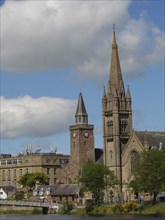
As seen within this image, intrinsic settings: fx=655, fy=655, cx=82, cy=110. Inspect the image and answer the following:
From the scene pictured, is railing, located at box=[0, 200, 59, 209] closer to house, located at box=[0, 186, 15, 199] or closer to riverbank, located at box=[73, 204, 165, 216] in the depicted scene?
riverbank, located at box=[73, 204, 165, 216]

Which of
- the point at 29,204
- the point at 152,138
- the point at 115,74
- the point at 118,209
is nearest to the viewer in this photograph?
the point at 118,209

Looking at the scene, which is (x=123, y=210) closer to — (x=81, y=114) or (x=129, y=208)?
(x=129, y=208)

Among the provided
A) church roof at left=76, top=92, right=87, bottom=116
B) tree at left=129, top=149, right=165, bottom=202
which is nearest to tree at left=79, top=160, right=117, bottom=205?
tree at left=129, top=149, right=165, bottom=202

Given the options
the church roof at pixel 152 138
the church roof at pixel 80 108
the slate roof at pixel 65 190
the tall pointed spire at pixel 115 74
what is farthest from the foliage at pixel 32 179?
the church roof at pixel 152 138

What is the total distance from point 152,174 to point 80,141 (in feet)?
199

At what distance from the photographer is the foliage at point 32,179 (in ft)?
609

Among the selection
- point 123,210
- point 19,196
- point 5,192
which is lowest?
point 123,210

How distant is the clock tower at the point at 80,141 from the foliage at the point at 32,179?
10.4m

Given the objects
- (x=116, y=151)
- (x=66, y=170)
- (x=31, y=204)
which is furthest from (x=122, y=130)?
(x=31, y=204)

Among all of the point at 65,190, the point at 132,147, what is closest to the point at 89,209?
the point at 132,147

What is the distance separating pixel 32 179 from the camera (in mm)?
185750

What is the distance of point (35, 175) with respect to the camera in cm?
18812

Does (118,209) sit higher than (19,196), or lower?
lower

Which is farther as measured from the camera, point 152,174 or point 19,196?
point 19,196
